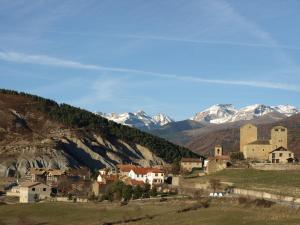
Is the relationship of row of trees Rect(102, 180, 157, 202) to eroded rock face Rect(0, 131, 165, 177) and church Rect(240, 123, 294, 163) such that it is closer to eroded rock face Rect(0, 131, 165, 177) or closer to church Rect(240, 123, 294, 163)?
church Rect(240, 123, 294, 163)

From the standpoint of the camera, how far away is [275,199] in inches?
3342

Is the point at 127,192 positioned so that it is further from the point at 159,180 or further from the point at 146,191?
the point at 159,180

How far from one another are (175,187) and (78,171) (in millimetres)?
54278

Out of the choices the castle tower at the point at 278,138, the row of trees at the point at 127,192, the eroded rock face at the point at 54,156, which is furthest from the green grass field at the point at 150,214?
the eroded rock face at the point at 54,156

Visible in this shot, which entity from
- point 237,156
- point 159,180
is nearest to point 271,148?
point 237,156

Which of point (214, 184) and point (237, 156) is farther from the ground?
point (237, 156)

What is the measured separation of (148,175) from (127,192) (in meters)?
27.9

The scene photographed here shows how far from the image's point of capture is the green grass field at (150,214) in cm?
6900

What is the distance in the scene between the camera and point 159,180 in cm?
→ 12681

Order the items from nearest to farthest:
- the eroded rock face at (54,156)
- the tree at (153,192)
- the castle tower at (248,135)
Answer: the tree at (153,192) < the castle tower at (248,135) < the eroded rock face at (54,156)

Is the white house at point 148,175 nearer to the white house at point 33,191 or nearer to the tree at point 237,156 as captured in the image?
the tree at point 237,156

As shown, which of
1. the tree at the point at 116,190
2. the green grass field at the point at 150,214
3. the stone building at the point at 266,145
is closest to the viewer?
the green grass field at the point at 150,214

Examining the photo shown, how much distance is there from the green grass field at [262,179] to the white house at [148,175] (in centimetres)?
1565

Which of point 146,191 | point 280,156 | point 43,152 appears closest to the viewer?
point 146,191
